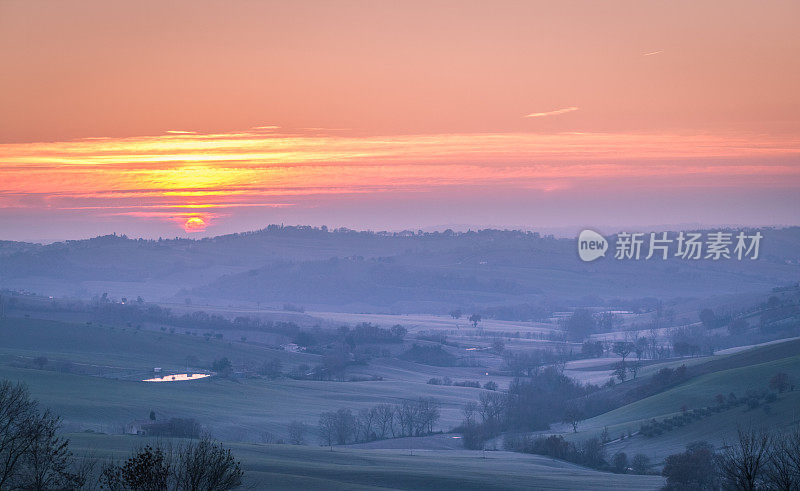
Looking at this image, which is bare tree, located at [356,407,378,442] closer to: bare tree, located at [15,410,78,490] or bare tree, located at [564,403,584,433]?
bare tree, located at [564,403,584,433]

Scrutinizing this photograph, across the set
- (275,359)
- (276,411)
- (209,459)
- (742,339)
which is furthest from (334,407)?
(742,339)

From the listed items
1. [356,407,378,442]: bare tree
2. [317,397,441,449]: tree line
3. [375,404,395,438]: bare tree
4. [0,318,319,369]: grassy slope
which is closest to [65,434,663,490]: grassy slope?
[317,397,441,449]: tree line

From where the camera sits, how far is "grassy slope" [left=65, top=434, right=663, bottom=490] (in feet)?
152

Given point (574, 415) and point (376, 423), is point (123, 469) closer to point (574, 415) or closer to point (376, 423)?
point (376, 423)

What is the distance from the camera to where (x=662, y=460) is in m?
64.9

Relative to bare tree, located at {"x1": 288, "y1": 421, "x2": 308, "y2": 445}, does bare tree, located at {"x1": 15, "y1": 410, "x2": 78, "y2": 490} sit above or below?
below

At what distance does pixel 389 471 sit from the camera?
164 ft

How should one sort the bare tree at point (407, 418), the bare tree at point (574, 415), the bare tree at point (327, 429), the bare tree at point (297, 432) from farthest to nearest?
the bare tree at point (574, 415) → the bare tree at point (407, 418) → the bare tree at point (327, 429) → the bare tree at point (297, 432)

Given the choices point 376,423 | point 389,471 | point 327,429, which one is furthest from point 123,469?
point 376,423

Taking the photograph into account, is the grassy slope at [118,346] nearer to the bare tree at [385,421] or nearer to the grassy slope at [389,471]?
the bare tree at [385,421]

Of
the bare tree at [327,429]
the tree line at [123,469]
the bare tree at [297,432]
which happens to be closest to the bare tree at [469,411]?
the bare tree at [327,429]

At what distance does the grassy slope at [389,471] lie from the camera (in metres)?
46.2

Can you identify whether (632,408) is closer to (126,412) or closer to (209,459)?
(126,412)

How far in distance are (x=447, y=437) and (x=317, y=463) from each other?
30464 millimetres
